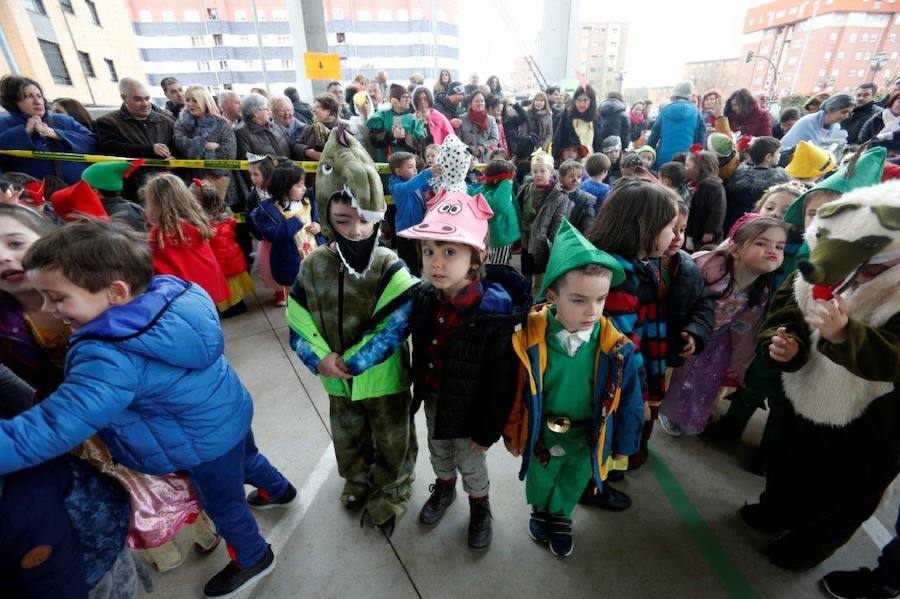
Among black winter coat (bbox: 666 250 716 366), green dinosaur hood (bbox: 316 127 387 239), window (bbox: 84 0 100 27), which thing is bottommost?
black winter coat (bbox: 666 250 716 366)

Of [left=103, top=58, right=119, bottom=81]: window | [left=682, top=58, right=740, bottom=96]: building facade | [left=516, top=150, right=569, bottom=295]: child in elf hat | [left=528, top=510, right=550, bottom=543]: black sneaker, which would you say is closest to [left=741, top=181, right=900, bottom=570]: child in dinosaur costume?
[left=528, top=510, right=550, bottom=543]: black sneaker

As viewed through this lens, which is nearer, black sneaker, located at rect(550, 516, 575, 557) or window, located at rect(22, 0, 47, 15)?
black sneaker, located at rect(550, 516, 575, 557)

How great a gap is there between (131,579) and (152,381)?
87 centimetres

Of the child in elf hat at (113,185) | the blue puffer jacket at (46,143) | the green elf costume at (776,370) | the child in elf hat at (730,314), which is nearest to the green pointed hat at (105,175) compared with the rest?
the child in elf hat at (113,185)

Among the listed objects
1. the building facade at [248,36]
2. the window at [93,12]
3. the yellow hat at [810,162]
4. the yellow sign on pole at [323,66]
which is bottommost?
the yellow hat at [810,162]

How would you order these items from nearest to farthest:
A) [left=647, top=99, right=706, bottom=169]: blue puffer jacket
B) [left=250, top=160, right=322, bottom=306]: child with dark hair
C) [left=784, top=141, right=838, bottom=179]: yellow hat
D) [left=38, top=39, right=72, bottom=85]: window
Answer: [left=784, top=141, right=838, bottom=179]: yellow hat < [left=250, top=160, right=322, bottom=306]: child with dark hair < [left=647, top=99, right=706, bottom=169]: blue puffer jacket < [left=38, top=39, right=72, bottom=85]: window

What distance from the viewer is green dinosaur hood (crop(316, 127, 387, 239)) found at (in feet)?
5.37

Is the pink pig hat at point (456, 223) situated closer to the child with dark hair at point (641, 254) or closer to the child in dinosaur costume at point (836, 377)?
the child with dark hair at point (641, 254)

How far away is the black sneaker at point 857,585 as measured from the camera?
5.62 ft

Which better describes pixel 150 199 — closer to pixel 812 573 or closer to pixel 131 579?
pixel 131 579

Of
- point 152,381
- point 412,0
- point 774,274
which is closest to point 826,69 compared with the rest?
point 412,0

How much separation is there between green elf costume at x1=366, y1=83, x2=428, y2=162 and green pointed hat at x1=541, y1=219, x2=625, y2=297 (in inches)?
172

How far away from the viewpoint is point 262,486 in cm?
211

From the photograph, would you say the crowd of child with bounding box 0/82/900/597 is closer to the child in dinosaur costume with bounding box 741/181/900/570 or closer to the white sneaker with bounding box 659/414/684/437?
the child in dinosaur costume with bounding box 741/181/900/570
